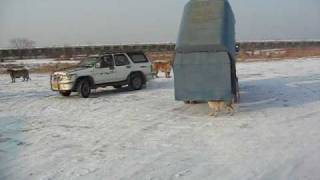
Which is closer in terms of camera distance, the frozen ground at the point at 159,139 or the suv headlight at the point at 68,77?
the frozen ground at the point at 159,139

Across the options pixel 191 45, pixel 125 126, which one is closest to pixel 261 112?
pixel 191 45

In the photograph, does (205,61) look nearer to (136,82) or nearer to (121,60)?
(121,60)

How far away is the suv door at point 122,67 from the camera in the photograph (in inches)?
898

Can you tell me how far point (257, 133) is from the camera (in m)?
11.3

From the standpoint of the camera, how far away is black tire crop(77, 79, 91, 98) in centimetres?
2095

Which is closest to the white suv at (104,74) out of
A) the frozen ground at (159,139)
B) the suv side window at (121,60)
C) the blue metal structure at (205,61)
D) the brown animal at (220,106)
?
the suv side window at (121,60)

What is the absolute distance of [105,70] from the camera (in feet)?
72.8

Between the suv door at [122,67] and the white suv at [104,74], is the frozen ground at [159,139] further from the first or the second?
the suv door at [122,67]

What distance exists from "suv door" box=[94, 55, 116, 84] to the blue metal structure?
7.17 meters

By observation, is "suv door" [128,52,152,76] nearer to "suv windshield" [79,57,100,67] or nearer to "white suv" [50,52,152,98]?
"white suv" [50,52,152,98]

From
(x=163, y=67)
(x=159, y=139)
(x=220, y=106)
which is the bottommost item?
(x=159, y=139)

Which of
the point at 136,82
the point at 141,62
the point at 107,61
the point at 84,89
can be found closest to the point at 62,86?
the point at 84,89

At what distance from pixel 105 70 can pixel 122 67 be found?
1056 mm

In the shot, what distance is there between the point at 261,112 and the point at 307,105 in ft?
7.13
